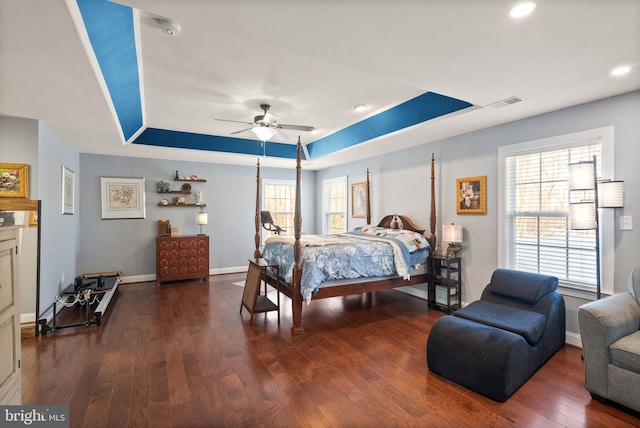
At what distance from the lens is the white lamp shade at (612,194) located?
9.00 feet

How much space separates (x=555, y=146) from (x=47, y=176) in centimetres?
584

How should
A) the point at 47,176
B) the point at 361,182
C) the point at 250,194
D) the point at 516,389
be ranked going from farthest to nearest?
the point at 250,194, the point at 361,182, the point at 47,176, the point at 516,389

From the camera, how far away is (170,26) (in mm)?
2219

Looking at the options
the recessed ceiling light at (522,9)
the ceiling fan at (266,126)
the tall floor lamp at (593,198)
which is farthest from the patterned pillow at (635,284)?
the ceiling fan at (266,126)

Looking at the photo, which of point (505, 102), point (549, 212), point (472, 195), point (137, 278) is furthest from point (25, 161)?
point (549, 212)

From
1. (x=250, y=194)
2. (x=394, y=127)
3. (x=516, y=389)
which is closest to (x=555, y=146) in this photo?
(x=394, y=127)

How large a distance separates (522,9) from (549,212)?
8.37 ft

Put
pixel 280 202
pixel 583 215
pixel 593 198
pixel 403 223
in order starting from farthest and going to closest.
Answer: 1. pixel 280 202
2. pixel 403 223
3. pixel 593 198
4. pixel 583 215

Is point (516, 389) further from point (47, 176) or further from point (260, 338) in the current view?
point (47, 176)

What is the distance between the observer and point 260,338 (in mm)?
3377

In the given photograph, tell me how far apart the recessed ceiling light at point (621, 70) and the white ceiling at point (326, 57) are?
0.06m

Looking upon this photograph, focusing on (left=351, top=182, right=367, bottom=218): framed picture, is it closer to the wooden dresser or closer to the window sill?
the wooden dresser

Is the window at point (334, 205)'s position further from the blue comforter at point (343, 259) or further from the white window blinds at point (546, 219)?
the white window blinds at point (546, 219)

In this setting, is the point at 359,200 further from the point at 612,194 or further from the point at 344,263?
the point at 612,194
